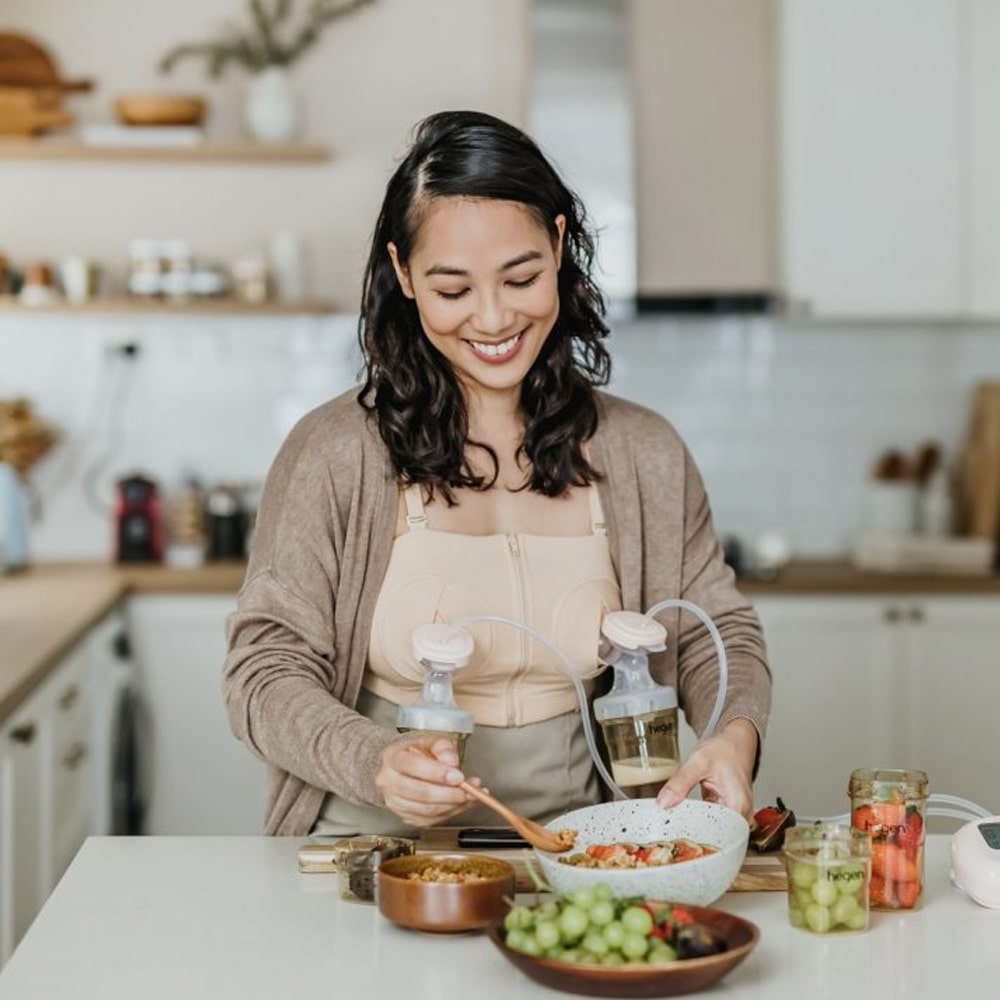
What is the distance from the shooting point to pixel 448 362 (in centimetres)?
247

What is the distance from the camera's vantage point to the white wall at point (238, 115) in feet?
16.3

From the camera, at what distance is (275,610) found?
2.28 meters

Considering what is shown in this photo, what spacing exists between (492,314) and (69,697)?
2064mm

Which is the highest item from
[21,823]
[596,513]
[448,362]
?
[448,362]

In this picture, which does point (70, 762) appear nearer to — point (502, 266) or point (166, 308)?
point (166, 308)

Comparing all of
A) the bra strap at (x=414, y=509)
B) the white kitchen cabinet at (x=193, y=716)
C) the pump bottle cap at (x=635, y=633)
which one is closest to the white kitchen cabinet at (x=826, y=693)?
the white kitchen cabinet at (x=193, y=716)

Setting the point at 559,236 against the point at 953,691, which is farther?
the point at 953,691

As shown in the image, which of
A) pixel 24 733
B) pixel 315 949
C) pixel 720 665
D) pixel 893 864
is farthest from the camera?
pixel 24 733

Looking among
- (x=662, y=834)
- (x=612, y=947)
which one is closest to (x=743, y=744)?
(x=662, y=834)

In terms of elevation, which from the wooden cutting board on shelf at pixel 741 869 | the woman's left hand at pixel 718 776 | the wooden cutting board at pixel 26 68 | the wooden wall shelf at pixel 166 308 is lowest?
the wooden cutting board on shelf at pixel 741 869

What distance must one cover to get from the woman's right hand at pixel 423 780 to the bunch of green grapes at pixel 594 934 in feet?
0.87

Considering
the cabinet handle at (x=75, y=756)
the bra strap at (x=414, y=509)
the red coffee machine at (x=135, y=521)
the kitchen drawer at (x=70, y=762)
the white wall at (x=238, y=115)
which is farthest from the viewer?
the white wall at (x=238, y=115)

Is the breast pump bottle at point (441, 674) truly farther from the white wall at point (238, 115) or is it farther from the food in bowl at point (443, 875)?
the white wall at point (238, 115)

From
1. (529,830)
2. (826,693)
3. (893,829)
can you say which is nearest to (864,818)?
(893,829)
